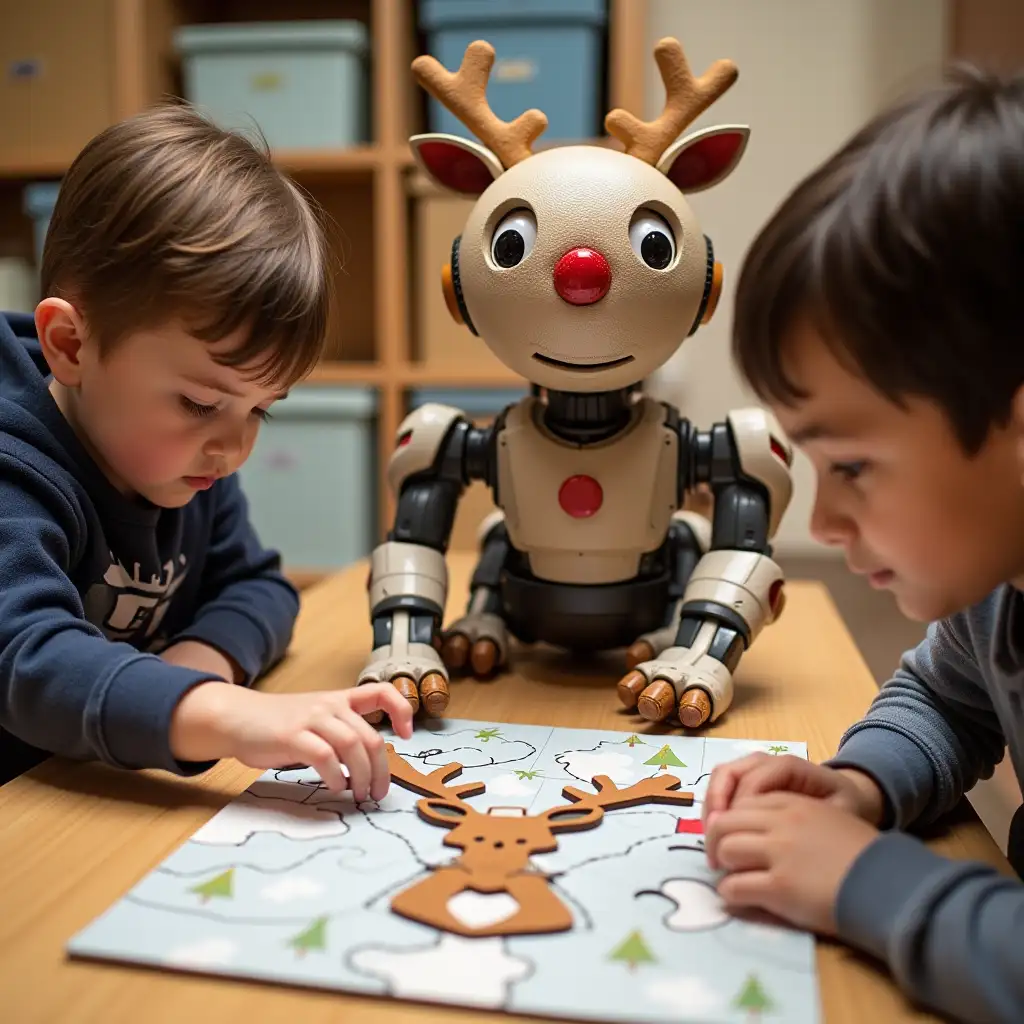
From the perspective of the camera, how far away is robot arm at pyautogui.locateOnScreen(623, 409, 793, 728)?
0.73 metres

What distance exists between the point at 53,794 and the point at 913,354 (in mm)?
465

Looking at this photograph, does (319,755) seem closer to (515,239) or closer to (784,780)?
(784,780)

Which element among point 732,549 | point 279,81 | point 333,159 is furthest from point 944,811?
point 279,81

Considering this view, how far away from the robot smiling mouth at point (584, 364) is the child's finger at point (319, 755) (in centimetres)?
32

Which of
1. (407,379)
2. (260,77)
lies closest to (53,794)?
(407,379)

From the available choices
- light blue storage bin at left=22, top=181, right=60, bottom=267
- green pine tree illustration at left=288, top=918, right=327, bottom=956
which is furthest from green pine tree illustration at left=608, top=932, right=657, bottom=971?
light blue storage bin at left=22, top=181, right=60, bottom=267

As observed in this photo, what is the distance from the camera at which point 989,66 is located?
464mm

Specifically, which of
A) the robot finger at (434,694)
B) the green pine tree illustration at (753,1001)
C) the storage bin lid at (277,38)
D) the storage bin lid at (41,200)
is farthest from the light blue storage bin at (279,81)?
the green pine tree illustration at (753,1001)

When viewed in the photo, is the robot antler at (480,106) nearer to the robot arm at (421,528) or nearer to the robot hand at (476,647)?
the robot arm at (421,528)

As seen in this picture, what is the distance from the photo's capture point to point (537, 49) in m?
1.51

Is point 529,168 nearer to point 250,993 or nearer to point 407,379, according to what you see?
point 250,993

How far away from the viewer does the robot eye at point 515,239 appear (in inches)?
28.4

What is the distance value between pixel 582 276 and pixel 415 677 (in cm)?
28

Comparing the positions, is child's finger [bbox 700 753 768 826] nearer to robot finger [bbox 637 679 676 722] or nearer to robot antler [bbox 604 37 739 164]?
robot finger [bbox 637 679 676 722]
